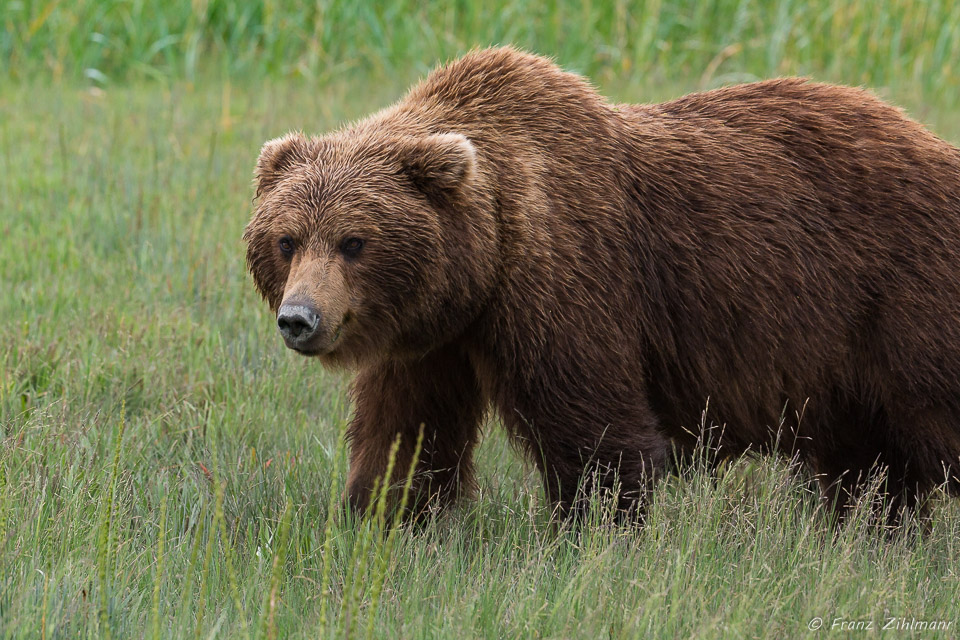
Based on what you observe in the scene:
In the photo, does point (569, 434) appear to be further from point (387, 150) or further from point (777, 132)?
point (777, 132)

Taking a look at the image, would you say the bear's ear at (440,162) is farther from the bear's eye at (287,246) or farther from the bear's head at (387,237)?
the bear's eye at (287,246)

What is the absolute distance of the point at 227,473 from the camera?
15.5ft

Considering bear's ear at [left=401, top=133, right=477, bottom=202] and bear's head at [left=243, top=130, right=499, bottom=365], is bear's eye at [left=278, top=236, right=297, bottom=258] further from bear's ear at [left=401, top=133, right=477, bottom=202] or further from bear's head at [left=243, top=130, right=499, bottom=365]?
bear's ear at [left=401, top=133, right=477, bottom=202]

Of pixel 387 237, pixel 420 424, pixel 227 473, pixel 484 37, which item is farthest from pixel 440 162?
pixel 484 37

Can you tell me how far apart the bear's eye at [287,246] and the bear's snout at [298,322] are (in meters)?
0.35

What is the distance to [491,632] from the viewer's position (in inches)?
132

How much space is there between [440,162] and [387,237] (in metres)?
0.31

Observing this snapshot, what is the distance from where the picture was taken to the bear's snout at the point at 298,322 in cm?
374

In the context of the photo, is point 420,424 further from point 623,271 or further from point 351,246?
point 623,271

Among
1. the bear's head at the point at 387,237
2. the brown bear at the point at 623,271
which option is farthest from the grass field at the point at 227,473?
the bear's head at the point at 387,237

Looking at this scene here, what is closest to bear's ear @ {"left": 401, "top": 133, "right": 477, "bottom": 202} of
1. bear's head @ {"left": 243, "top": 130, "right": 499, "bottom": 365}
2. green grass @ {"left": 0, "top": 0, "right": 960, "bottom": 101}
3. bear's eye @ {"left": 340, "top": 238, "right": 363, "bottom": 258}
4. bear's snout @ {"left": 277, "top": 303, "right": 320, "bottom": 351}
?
bear's head @ {"left": 243, "top": 130, "right": 499, "bottom": 365}

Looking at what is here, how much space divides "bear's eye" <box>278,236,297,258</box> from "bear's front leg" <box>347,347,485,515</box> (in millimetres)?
617

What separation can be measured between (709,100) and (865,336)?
1140 mm

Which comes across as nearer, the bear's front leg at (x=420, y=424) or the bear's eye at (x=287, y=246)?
the bear's eye at (x=287, y=246)
